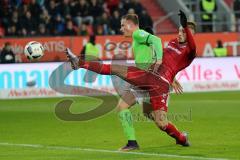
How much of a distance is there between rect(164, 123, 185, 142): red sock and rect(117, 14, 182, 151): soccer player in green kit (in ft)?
1.62

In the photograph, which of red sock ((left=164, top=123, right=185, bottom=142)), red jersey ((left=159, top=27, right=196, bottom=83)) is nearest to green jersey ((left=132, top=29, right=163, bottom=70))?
red jersey ((left=159, top=27, right=196, bottom=83))

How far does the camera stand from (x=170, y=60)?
44.4 feet

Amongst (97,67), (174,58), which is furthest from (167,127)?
(97,67)

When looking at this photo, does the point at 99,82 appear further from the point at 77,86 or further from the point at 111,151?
the point at 111,151

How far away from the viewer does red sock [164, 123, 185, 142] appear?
1299cm

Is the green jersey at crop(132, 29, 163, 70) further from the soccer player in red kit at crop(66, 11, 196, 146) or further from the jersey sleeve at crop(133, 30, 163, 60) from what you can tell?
the soccer player in red kit at crop(66, 11, 196, 146)

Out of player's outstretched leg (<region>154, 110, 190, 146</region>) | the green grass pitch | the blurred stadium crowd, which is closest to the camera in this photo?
the green grass pitch

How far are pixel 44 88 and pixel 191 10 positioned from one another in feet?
44.5

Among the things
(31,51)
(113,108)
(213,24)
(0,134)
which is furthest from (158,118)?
(213,24)

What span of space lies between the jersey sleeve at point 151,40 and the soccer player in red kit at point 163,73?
426 millimetres

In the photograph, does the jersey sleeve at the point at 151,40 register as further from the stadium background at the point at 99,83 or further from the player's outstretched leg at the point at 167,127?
the stadium background at the point at 99,83

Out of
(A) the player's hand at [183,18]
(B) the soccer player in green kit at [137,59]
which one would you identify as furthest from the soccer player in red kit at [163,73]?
(B) the soccer player in green kit at [137,59]

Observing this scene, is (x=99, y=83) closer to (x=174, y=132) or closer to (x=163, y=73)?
(x=163, y=73)

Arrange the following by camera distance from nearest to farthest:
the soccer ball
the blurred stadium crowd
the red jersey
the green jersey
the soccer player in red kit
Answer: the soccer player in red kit → the green jersey → the red jersey → the soccer ball → the blurred stadium crowd
